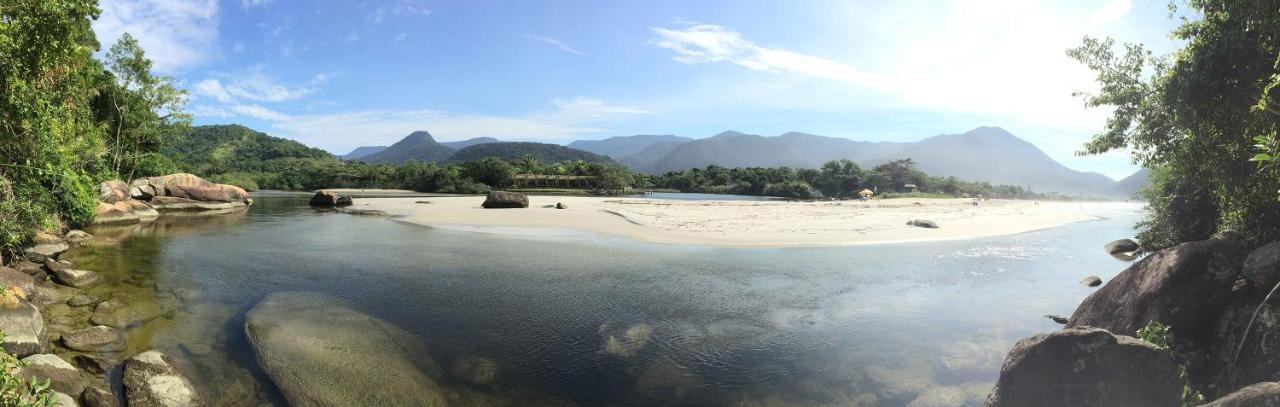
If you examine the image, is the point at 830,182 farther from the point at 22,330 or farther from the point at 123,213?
the point at 22,330

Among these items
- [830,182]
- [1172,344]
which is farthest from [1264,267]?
[830,182]

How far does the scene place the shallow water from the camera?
23.5 ft

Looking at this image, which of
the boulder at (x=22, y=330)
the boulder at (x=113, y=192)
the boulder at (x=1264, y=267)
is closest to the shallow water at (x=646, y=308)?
the boulder at (x=22, y=330)

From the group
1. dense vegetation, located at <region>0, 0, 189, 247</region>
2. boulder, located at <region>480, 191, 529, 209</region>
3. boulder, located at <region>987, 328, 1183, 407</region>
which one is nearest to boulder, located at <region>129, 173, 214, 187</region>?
dense vegetation, located at <region>0, 0, 189, 247</region>

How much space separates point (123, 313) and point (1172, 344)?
702 inches

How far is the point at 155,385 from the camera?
6340 mm

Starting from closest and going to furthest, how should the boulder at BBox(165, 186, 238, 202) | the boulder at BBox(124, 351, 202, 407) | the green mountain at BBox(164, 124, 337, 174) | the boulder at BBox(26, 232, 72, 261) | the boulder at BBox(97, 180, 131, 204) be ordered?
the boulder at BBox(124, 351, 202, 407), the boulder at BBox(26, 232, 72, 261), the boulder at BBox(97, 180, 131, 204), the boulder at BBox(165, 186, 238, 202), the green mountain at BBox(164, 124, 337, 174)

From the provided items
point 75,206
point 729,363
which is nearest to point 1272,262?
point 729,363

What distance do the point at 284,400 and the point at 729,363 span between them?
626 cm

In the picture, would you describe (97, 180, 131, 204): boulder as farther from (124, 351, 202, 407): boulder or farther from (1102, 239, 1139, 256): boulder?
(1102, 239, 1139, 256): boulder

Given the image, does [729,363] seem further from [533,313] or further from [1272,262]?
[1272,262]

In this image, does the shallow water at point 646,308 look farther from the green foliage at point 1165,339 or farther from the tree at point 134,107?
the tree at point 134,107

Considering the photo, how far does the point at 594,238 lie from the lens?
22.7 metres

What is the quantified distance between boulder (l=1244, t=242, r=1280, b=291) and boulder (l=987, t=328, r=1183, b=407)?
2404mm
